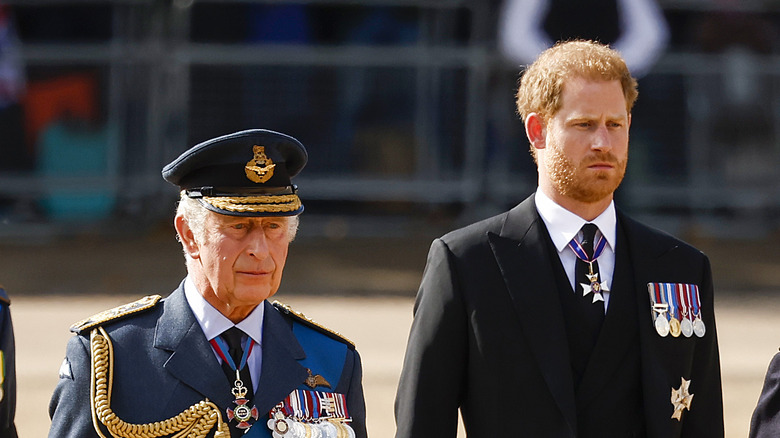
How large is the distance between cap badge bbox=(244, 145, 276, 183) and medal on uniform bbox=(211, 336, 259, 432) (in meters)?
0.39

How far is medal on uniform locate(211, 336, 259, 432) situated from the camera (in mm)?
3010

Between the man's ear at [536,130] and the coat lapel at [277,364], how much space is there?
861 millimetres

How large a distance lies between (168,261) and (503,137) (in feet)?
12.5

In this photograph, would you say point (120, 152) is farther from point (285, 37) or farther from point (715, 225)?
point (715, 225)

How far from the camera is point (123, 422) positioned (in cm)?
293

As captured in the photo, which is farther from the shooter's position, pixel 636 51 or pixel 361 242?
pixel 361 242

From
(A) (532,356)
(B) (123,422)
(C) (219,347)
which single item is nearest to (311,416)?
(C) (219,347)

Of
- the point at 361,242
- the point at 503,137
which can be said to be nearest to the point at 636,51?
the point at 503,137

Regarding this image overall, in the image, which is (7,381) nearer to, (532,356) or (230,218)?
(230,218)

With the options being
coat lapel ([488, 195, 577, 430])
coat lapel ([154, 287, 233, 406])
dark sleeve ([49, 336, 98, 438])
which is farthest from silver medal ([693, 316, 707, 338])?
dark sleeve ([49, 336, 98, 438])

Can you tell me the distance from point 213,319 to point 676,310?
1.27 m

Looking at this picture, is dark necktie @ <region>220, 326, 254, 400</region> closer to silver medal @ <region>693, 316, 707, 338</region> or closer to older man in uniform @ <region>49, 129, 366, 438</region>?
older man in uniform @ <region>49, 129, 366, 438</region>

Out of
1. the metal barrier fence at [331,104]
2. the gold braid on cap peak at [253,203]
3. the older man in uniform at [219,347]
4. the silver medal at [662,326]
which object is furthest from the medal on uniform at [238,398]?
the metal barrier fence at [331,104]

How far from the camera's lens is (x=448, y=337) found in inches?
136
